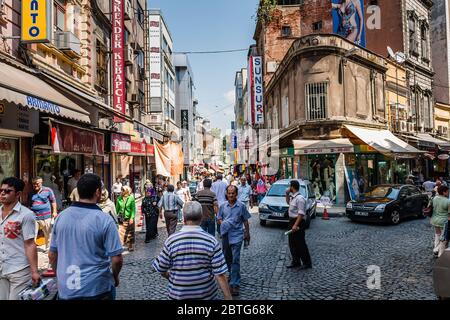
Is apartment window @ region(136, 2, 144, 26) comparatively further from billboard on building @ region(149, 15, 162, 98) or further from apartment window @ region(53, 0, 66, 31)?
apartment window @ region(53, 0, 66, 31)

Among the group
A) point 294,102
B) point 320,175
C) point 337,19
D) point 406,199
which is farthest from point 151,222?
point 337,19

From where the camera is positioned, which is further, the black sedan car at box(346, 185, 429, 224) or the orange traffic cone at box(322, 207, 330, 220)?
the orange traffic cone at box(322, 207, 330, 220)

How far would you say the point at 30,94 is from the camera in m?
7.84

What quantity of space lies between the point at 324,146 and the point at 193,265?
17.3 m

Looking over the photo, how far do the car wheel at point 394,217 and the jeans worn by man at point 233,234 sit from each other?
8.86m

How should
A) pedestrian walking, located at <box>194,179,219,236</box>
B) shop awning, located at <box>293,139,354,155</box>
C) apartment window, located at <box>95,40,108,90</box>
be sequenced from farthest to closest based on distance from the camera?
shop awning, located at <box>293,139,354,155</box> → apartment window, located at <box>95,40,108,90</box> → pedestrian walking, located at <box>194,179,219,236</box>

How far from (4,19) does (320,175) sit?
1692 centimetres

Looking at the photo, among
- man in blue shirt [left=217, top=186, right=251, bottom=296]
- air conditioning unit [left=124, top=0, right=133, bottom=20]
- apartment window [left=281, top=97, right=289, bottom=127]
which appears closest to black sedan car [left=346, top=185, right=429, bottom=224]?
man in blue shirt [left=217, top=186, right=251, bottom=296]

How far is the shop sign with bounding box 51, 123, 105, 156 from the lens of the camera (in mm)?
10027

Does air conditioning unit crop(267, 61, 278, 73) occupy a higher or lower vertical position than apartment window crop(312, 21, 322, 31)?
lower

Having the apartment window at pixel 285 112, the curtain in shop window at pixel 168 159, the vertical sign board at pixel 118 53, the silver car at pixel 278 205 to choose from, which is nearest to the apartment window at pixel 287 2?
the apartment window at pixel 285 112

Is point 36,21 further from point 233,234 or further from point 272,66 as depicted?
point 272,66

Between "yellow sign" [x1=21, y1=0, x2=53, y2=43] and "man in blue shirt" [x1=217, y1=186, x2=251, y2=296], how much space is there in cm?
713
